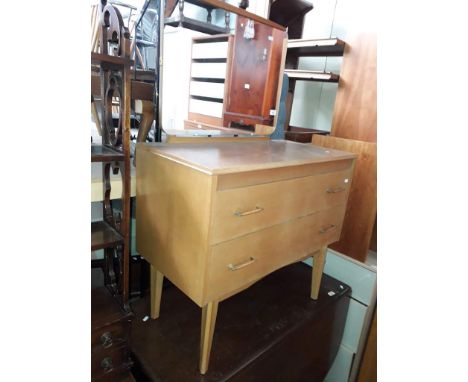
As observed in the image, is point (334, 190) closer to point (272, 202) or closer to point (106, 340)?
point (272, 202)

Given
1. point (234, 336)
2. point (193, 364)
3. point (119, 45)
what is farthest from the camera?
point (234, 336)

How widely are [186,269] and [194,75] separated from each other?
2.66 feet

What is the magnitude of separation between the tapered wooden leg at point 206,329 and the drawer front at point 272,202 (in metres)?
0.25

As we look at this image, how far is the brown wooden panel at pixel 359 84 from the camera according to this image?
1.53 meters

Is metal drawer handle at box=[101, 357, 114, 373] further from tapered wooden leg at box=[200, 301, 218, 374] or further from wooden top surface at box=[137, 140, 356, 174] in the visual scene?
wooden top surface at box=[137, 140, 356, 174]

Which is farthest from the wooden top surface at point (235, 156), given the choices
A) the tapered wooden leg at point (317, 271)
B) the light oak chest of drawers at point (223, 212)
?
the tapered wooden leg at point (317, 271)

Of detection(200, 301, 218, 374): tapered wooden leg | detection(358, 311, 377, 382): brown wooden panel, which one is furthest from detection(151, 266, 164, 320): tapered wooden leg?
detection(358, 311, 377, 382): brown wooden panel

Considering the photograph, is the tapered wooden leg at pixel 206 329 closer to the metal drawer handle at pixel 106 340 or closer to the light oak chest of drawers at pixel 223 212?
the light oak chest of drawers at pixel 223 212

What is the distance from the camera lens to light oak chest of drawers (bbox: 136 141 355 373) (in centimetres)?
90

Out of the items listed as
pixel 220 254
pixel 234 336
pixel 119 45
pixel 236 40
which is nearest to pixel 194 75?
pixel 236 40

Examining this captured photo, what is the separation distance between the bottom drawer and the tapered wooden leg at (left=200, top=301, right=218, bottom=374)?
0.75ft

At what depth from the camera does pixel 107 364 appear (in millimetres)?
942
